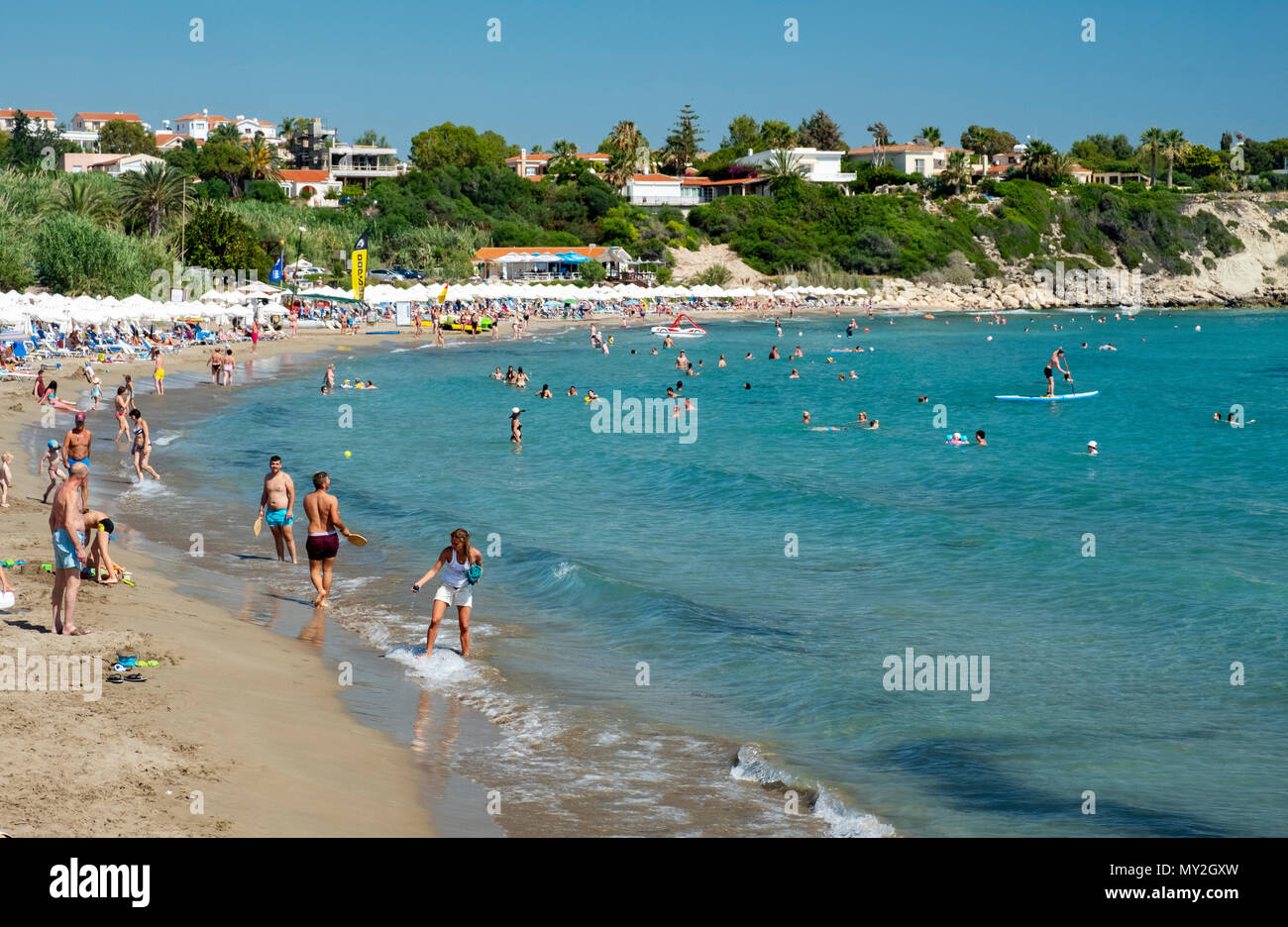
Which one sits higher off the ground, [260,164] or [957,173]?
[957,173]

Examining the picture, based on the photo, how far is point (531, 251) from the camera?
283 feet

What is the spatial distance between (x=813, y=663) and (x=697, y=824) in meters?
4.32

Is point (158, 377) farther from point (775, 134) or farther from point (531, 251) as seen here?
point (775, 134)

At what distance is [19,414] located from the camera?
27.2 m

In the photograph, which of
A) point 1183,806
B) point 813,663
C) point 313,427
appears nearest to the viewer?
point 1183,806

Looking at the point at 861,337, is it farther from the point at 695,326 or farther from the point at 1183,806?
the point at 1183,806

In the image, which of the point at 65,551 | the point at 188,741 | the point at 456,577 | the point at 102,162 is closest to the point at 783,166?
the point at 102,162

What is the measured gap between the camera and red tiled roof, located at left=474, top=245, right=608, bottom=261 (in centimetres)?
8462

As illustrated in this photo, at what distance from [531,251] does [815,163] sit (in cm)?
4264

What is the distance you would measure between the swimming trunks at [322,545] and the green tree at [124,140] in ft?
435

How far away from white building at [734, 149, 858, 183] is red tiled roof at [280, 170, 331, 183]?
41.0 meters

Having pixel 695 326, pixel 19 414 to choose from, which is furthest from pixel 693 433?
pixel 695 326

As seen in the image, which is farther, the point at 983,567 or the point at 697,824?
the point at 983,567
